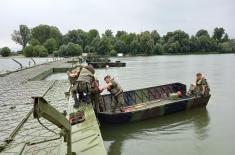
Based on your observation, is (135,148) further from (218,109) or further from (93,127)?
(218,109)

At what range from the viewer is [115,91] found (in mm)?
14719

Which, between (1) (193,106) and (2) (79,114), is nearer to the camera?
(2) (79,114)

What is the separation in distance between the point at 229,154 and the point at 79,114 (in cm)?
557

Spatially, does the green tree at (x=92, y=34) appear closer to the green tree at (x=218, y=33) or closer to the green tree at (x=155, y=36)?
the green tree at (x=155, y=36)

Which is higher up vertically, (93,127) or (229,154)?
(93,127)

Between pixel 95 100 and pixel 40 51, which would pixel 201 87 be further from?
pixel 40 51

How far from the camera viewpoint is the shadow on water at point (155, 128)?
46.1ft

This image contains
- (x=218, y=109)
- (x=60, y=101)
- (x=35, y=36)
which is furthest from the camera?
(x=35, y=36)

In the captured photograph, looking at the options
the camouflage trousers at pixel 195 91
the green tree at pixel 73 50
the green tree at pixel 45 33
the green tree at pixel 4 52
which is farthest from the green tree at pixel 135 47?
the camouflage trousers at pixel 195 91

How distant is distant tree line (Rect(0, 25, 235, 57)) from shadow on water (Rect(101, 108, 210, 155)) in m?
98.2

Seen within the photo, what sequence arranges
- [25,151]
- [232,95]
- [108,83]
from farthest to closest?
[232,95]
[108,83]
[25,151]

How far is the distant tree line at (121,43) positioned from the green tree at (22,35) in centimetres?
842

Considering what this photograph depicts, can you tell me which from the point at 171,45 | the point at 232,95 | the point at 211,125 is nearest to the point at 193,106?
the point at 211,125

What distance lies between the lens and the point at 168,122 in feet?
53.6
